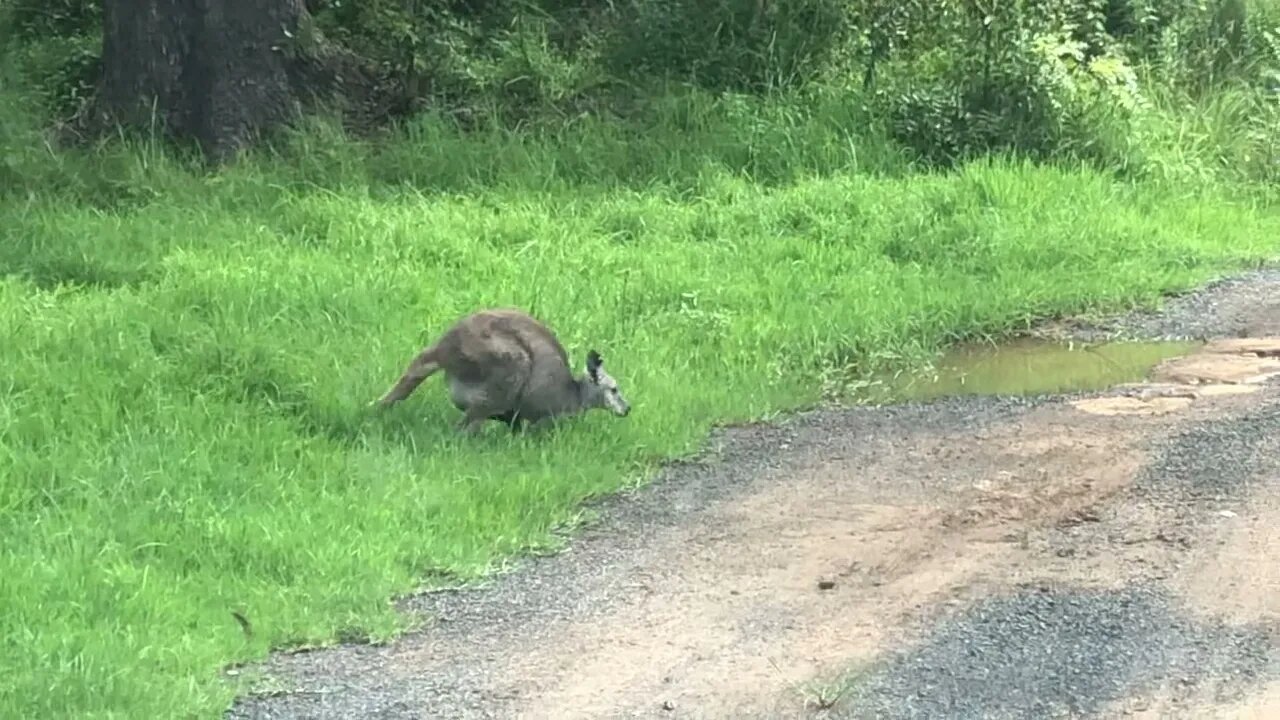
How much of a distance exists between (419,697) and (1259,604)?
277 cm

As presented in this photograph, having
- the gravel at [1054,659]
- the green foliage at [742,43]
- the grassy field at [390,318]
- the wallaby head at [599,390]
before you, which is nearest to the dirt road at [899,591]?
the gravel at [1054,659]

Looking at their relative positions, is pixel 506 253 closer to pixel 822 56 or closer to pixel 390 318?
pixel 390 318

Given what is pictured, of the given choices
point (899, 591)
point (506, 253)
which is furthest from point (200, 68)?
point (899, 591)

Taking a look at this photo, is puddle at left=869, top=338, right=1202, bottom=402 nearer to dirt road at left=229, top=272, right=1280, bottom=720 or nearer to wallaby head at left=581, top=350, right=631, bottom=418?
dirt road at left=229, top=272, right=1280, bottom=720

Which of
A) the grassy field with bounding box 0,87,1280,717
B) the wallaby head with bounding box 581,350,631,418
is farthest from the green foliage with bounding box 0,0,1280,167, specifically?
the wallaby head with bounding box 581,350,631,418

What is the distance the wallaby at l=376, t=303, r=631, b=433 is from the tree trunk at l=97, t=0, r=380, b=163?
5750 mm

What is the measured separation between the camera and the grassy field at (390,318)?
20.3 feet

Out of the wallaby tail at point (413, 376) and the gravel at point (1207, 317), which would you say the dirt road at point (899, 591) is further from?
the gravel at point (1207, 317)

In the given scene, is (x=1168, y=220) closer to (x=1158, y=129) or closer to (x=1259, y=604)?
(x=1158, y=129)

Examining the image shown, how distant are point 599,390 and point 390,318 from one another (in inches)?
75.3

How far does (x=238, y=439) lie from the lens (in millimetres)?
7648

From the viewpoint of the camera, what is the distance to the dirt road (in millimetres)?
5367

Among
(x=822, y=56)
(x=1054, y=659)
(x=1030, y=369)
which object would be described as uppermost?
(x=822, y=56)

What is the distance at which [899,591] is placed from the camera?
6.25 meters
